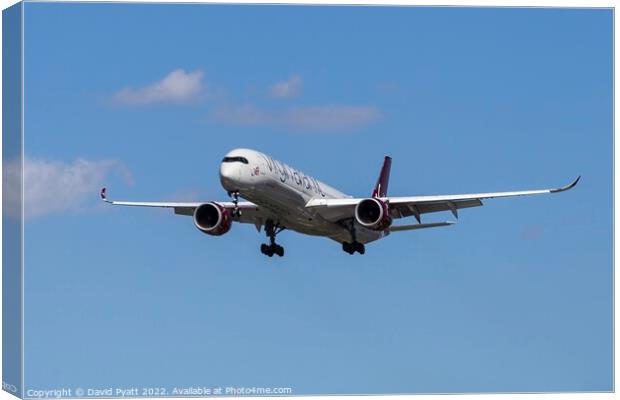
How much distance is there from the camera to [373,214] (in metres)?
50.9

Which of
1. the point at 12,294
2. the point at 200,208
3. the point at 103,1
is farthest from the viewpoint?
the point at 200,208

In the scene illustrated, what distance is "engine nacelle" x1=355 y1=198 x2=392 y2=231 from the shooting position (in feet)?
165

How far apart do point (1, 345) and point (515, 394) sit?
14.8m

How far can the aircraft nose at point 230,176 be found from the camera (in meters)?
47.2

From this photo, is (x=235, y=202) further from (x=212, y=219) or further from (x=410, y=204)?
(x=410, y=204)

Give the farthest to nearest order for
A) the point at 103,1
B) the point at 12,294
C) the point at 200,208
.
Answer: the point at 200,208
the point at 103,1
the point at 12,294

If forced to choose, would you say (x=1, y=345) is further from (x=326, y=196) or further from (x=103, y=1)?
(x=326, y=196)

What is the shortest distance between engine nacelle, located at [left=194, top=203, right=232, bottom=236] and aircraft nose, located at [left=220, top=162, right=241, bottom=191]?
3.76 metres

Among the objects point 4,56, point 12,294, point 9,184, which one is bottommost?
point 12,294

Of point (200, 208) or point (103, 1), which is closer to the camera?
point (103, 1)

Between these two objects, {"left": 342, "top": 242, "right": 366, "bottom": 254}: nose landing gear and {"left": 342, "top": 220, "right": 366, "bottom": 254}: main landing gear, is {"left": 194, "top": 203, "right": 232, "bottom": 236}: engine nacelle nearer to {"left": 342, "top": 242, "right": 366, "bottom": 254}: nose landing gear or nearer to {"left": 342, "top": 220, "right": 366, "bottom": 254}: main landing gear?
{"left": 342, "top": 220, "right": 366, "bottom": 254}: main landing gear

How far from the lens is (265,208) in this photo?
50.7 metres

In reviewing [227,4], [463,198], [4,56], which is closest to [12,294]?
[4,56]

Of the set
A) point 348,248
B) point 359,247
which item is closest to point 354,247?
point 359,247
